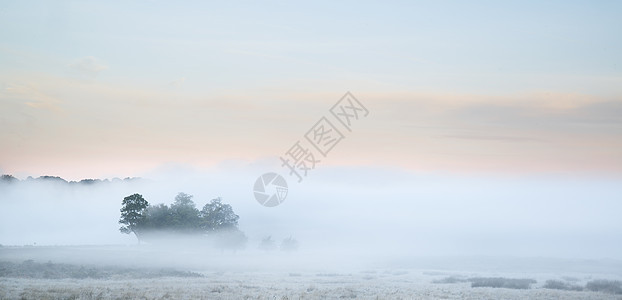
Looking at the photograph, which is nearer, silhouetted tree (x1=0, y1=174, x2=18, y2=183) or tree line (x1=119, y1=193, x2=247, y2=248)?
tree line (x1=119, y1=193, x2=247, y2=248)

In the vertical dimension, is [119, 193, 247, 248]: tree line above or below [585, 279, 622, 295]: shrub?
above

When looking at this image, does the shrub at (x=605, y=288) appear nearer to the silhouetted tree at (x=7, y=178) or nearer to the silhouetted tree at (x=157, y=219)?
the silhouetted tree at (x=157, y=219)

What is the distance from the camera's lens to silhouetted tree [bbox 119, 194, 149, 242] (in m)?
110

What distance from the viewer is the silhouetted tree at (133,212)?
361 feet

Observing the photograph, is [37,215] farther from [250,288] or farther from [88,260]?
[250,288]

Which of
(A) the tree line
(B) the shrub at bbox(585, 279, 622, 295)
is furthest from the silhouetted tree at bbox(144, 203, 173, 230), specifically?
(B) the shrub at bbox(585, 279, 622, 295)

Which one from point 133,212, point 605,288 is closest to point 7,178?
point 133,212

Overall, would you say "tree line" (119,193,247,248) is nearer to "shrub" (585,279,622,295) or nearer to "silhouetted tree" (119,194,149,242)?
"silhouetted tree" (119,194,149,242)

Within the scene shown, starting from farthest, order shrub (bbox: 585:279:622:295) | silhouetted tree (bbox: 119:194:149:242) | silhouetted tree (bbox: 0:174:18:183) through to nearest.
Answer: silhouetted tree (bbox: 0:174:18:183), silhouetted tree (bbox: 119:194:149:242), shrub (bbox: 585:279:622:295)

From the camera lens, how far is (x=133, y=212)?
110 m

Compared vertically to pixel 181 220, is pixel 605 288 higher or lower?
lower

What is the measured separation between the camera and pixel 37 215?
194375mm

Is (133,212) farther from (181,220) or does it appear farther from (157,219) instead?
(181,220)

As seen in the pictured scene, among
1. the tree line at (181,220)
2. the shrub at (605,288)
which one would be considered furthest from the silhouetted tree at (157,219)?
the shrub at (605,288)
